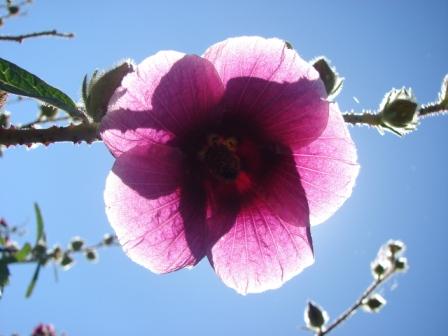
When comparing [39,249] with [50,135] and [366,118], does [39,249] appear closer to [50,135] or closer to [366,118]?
[50,135]

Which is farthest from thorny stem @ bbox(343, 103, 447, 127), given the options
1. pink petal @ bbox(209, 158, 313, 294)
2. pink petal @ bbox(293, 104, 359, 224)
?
pink petal @ bbox(209, 158, 313, 294)

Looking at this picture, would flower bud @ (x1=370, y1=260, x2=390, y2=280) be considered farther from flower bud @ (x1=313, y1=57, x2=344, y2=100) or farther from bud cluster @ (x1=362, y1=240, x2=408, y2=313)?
flower bud @ (x1=313, y1=57, x2=344, y2=100)

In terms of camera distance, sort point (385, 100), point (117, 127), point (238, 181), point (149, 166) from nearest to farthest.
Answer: point (117, 127), point (149, 166), point (385, 100), point (238, 181)

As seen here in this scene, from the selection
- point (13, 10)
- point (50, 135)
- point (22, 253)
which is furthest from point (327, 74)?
point (13, 10)

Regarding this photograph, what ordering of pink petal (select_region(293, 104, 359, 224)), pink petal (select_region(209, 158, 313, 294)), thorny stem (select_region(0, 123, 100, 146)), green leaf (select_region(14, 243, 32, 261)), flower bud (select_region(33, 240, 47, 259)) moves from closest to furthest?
thorny stem (select_region(0, 123, 100, 146)) < pink petal (select_region(293, 104, 359, 224)) < pink petal (select_region(209, 158, 313, 294)) < green leaf (select_region(14, 243, 32, 261)) < flower bud (select_region(33, 240, 47, 259))

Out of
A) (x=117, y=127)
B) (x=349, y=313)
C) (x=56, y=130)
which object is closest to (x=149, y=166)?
(x=117, y=127)

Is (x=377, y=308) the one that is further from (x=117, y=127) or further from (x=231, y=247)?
(x=117, y=127)
